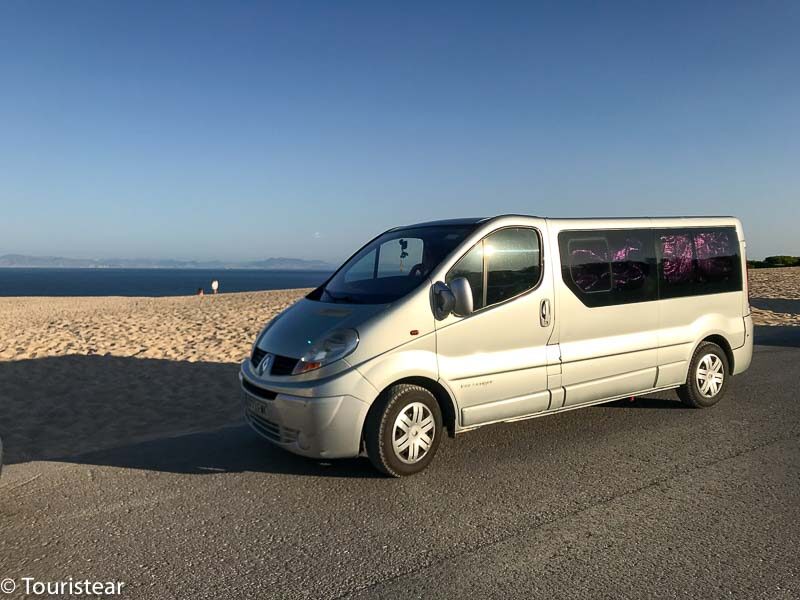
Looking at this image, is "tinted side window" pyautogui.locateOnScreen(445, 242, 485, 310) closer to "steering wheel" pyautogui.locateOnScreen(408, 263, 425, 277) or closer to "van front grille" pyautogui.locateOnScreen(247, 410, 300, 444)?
"steering wheel" pyautogui.locateOnScreen(408, 263, 425, 277)

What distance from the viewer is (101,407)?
7672mm

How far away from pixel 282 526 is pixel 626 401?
4.94 m

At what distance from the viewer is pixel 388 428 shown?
472cm

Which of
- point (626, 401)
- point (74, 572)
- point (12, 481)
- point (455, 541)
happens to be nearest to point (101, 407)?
point (12, 481)

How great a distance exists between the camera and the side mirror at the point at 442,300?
16.2 ft

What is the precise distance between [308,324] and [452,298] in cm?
124

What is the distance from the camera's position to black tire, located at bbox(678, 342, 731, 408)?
686 centimetres

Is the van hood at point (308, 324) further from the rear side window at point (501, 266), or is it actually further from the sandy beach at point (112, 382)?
the sandy beach at point (112, 382)

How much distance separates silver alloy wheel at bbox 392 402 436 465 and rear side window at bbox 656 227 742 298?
3.25m

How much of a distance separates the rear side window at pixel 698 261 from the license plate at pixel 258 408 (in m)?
4.36

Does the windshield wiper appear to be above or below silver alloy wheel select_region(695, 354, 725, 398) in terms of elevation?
above

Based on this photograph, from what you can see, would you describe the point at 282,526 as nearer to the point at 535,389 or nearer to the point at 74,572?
the point at 74,572

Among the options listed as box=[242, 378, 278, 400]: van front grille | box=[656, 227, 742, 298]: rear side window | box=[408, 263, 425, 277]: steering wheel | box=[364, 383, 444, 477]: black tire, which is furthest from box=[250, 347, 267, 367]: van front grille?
box=[656, 227, 742, 298]: rear side window

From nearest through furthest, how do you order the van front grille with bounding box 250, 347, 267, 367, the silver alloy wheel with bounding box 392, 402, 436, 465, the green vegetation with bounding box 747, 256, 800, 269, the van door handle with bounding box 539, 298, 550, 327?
the silver alloy wheel with bounding box 392, 402, 436, 465
the van front grille with bounding box 250, 347, 267, 367
the van door handle with bounding box 539, 298, 550, 327
the green vegetation with bounding box 747, 256, 800, 269
